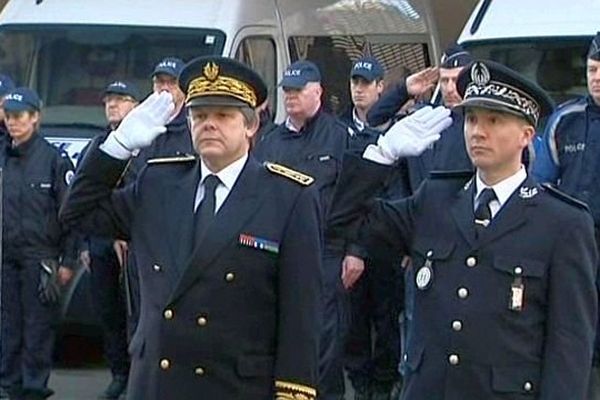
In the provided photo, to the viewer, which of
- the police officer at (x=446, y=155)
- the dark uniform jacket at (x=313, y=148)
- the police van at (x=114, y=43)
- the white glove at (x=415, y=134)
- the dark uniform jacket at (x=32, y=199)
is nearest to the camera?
the white glove at (x=415, y=134)

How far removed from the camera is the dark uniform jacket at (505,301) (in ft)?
15.7

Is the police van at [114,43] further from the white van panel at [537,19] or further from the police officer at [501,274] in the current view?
the police officer at [501,274]

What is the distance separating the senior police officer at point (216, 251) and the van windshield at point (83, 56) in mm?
6062

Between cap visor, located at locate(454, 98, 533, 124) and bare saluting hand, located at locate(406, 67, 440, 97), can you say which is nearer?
cap visor, located at locate(454, 98, 533, 124)

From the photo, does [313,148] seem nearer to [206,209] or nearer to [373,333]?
[373,333]

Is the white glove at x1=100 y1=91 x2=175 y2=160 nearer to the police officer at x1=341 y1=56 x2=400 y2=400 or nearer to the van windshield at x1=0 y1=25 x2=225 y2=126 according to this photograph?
the police officer at x1=341 y1=56 x2=400 y2=400

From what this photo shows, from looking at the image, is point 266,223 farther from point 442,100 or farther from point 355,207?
point 442,100

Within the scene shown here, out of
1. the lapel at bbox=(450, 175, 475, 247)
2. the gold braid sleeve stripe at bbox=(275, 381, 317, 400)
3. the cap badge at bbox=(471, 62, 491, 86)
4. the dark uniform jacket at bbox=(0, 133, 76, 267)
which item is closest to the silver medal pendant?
the lapel at bbox=(450, 175, 475, 247)

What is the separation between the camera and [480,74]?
5012 millimetres

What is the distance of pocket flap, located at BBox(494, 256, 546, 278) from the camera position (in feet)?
15.7

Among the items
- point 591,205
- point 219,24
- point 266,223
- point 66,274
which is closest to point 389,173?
point 266,223

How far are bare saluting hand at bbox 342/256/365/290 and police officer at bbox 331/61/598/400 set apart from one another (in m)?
3.76

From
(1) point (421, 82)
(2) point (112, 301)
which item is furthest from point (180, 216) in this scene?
(2) point (112, 301)

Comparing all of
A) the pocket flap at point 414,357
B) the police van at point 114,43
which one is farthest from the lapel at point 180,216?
the police van at point 114,43
